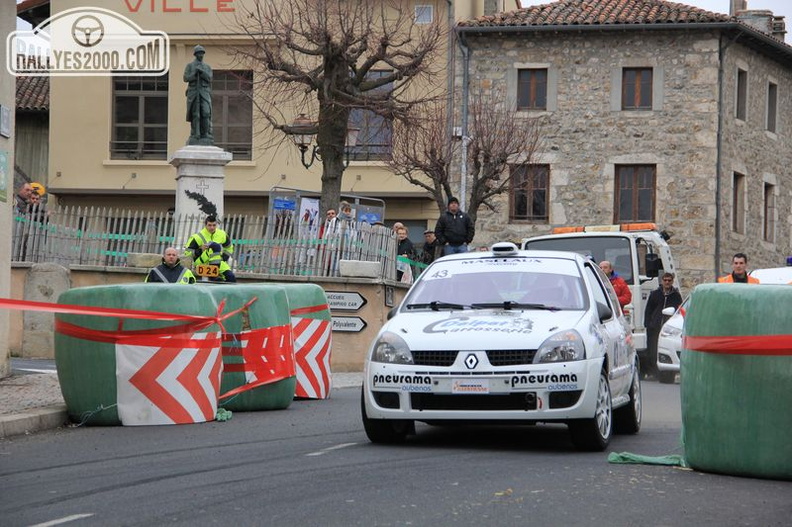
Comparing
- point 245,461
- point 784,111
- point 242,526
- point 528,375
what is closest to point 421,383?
point 528,375

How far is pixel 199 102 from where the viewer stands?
26.8 metres

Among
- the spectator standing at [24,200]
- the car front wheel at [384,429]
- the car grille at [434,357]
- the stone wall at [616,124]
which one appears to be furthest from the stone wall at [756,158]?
the car grille at [434,357]

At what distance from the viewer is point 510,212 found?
41.8 m

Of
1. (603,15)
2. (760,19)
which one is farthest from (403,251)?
(760,19)

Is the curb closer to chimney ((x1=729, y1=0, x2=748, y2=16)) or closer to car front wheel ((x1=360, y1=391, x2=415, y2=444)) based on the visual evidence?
car front wheel ((x1=360, y1=391, x2=415, y2=444))

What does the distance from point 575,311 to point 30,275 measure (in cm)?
1329

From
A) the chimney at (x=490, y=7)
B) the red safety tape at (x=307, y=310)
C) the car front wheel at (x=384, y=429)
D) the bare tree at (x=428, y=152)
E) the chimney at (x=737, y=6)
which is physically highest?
the chimney at (x=737, y=6)

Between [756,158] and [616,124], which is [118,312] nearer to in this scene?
[616,124]

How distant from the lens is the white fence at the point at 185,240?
75.7ft

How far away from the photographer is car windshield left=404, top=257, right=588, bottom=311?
11.8 metres

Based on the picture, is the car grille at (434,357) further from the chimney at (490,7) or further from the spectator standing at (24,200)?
the chimney at (490,7)

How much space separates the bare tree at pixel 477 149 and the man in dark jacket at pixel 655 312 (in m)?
10.7

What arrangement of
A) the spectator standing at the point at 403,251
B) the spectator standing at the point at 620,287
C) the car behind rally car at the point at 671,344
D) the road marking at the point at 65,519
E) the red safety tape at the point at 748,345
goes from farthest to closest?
the spectator standing at the point at 403,251 < the spectator standing at the point at 620,287 < the car behind rally car at the point at 671,344 < the red safety tape at the point at 748,345 < the road marking at the point at 65,519

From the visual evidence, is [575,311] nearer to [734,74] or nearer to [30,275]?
Result: [30,275]
